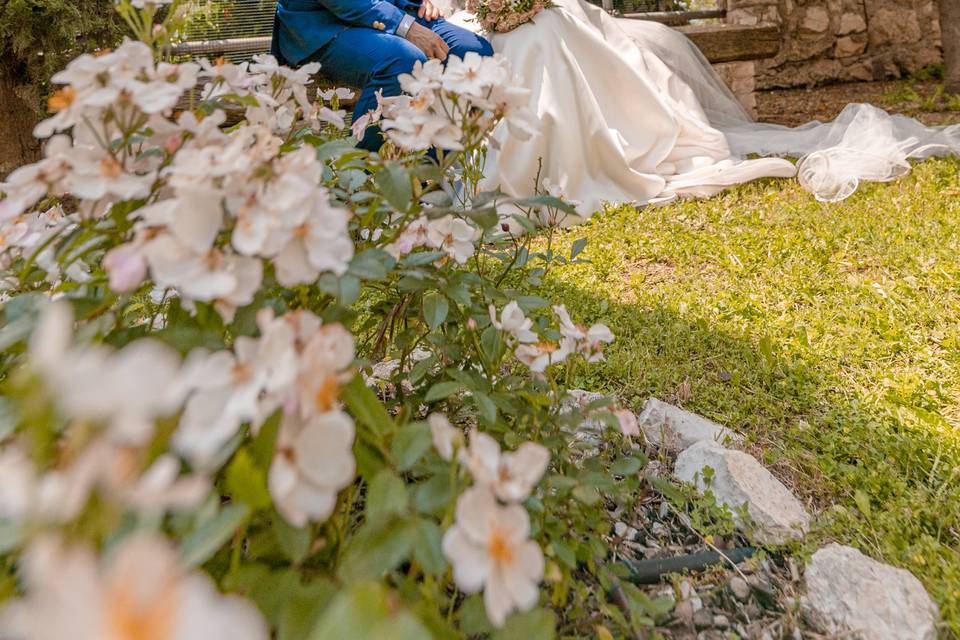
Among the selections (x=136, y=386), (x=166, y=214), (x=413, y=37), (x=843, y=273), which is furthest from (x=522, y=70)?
(x=136, y=386)

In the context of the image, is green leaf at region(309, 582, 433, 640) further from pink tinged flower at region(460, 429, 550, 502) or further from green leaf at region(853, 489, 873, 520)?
green leaf at region(853, 489, 873, 520)

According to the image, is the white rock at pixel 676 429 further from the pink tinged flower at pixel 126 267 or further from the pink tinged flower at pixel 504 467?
the pink tinged flower at pixel 126 267

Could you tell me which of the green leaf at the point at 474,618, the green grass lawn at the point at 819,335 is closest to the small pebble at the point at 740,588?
the green grass lawn at the point at 819,335

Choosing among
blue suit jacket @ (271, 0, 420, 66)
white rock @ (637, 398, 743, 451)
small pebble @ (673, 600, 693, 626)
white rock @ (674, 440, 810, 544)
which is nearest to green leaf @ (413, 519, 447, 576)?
small pebble @ (673, 600, 693, 626)

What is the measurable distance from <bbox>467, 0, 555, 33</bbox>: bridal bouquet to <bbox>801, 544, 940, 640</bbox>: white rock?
9.44ft

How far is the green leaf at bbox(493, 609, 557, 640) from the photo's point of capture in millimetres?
489

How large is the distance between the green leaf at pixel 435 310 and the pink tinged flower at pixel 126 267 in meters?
0.41

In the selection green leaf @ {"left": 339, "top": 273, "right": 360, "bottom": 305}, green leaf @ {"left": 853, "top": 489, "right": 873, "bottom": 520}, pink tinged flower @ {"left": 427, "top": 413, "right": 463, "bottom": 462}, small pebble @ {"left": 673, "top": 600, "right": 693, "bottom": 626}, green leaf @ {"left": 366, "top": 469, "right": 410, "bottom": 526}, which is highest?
green leaf @ {"left": 339, "top": 273, "right": 360, "bottom": 305}

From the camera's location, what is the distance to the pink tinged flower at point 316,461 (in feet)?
1.31

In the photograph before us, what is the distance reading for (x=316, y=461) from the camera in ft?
1.33

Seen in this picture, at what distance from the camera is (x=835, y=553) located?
3.46 ft

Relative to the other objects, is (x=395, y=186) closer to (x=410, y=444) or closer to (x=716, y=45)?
(x=410, y=444)

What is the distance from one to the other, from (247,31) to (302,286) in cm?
442

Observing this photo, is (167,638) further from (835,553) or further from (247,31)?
(247,31)
